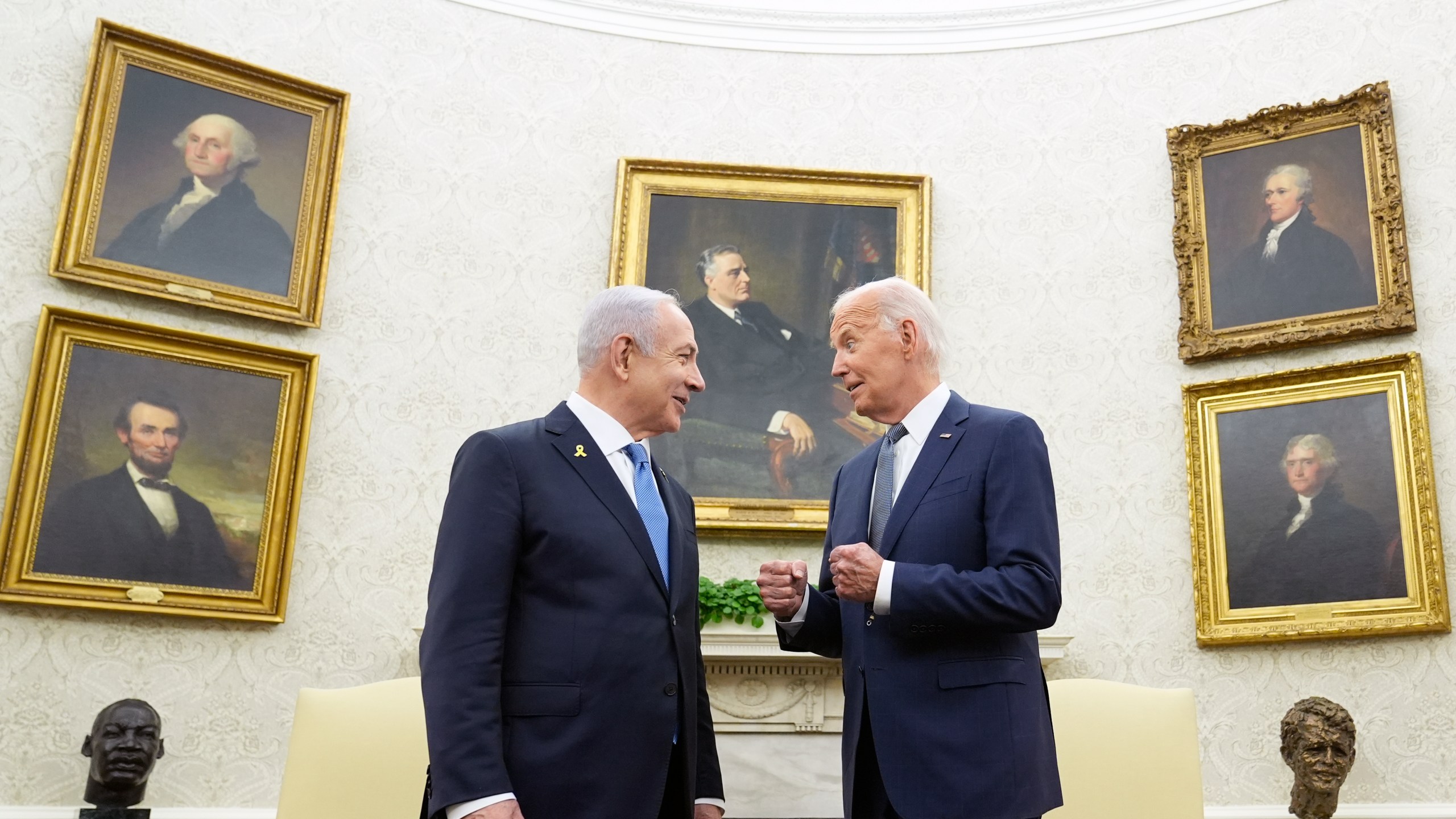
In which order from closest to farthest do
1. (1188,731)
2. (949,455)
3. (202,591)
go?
(949,455), (1188,731), (202,591)

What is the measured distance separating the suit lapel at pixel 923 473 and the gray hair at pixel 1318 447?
3447 millimetres

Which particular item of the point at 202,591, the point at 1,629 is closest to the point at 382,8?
the point at 202,591

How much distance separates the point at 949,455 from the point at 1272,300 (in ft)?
12.3

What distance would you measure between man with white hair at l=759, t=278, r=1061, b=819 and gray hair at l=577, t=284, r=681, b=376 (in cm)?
56

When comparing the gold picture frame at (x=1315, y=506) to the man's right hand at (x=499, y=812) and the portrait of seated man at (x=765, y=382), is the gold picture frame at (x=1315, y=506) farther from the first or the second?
the man's right hand at (x=499, y=812)

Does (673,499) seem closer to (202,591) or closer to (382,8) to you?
(202,591)

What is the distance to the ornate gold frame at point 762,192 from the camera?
650 centimetres

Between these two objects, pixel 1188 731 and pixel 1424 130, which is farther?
pixel 1424 130

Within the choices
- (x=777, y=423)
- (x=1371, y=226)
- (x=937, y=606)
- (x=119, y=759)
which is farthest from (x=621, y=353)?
(x=1371, y=226)

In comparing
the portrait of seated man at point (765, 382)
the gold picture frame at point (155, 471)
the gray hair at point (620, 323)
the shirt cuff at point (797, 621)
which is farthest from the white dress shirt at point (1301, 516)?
the gold picture frame at point (155, 471)

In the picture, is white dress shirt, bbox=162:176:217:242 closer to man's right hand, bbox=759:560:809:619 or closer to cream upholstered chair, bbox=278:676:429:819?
cream upholstered chair, bbox=278:676:429:819

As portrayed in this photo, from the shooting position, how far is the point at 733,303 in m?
→ 6.55

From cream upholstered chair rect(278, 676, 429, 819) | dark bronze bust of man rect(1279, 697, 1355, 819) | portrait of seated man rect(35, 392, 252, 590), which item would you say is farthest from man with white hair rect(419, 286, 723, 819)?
portrait of seated man rect(35, 392, 252, 590)

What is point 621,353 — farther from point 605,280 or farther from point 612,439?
point 605,280
